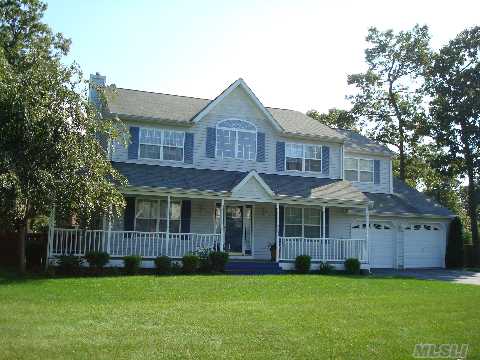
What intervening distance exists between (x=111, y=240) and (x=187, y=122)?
19.4 ft

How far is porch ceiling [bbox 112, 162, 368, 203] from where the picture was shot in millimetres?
20125

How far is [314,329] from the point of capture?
9.48 m

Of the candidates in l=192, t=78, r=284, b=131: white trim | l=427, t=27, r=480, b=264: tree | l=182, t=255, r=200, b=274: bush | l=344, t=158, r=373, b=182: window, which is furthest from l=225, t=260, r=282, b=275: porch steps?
l=427, t=27, r=480, b=264: tree

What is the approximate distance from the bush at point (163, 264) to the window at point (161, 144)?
488 centimetres

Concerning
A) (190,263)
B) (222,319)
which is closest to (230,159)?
(190,263)

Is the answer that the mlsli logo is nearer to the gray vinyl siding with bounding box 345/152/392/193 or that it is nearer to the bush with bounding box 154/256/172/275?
the bush with bounding box 154/256/172/275

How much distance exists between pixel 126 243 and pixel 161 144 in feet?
15.6

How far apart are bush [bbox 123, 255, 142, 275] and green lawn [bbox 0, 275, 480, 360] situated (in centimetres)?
206

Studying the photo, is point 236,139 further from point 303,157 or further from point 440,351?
point 440,351

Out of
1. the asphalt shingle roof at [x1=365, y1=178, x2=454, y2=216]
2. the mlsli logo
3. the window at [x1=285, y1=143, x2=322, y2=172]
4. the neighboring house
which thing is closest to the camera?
the mlsli logo

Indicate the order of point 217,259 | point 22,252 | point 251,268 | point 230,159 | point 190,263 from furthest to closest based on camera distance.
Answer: point 230,159 → point 251,268 → point 217,259 → point 190,263 → point 22,252

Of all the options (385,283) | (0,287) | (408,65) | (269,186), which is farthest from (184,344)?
(408,65)

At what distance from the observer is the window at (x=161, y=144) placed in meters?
21.8

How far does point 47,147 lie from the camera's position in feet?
51.6
